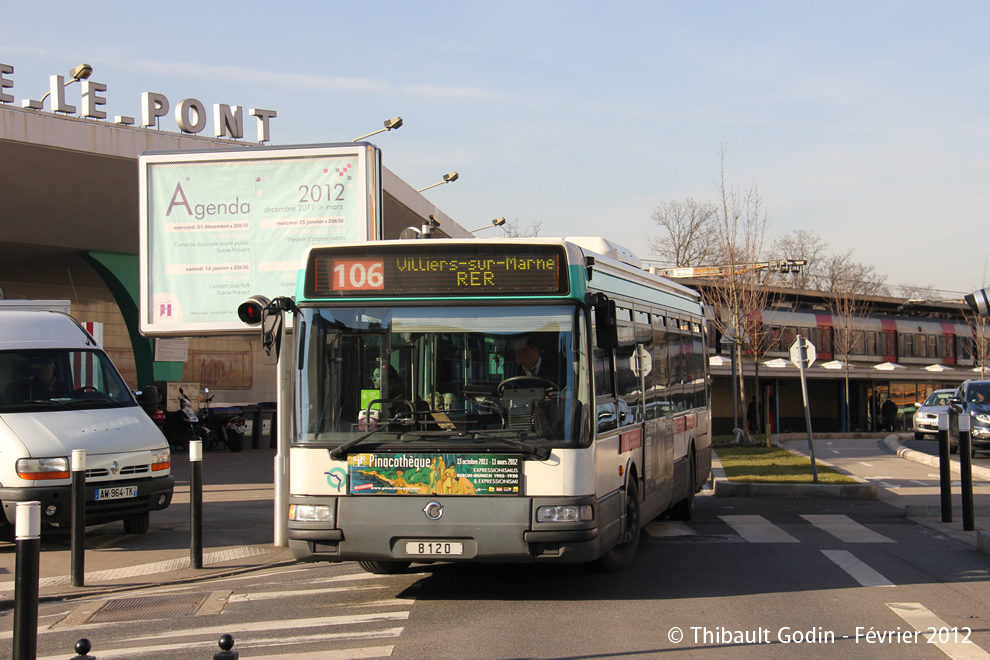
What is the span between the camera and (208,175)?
13.1 m

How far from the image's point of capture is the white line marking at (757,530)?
1128 cm

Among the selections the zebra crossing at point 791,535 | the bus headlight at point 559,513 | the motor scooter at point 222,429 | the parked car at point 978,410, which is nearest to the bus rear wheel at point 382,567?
the bus headlight at point 559,513

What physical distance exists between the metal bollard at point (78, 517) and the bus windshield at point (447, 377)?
2826 millimetres

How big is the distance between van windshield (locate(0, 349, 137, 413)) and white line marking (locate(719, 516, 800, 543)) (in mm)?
7345

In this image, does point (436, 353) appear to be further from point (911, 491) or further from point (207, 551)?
point (911, 491)

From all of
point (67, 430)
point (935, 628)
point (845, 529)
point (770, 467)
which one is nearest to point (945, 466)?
point (845, 529)

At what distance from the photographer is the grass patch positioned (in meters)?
17.6

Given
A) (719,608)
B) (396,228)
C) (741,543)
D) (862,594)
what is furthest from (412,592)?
(396,228)

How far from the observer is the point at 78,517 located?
368 inches

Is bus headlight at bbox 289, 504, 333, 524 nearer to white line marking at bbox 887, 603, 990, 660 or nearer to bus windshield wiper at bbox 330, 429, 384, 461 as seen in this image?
bus windshield wiper at bbox 330, 429, 384, 461

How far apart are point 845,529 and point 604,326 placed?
6.03 meters

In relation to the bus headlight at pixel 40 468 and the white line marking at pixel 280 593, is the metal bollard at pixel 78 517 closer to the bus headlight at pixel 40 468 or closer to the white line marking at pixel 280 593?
the bus headlight at pixel 40 468

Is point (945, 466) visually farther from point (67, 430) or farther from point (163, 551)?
point (67, 430)

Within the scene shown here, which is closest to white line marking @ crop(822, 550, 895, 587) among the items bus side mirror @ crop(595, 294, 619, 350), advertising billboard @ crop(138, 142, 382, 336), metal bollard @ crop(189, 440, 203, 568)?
bus side mirror @ crop(595, 294, 619, 350)
